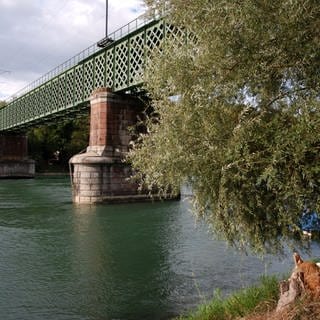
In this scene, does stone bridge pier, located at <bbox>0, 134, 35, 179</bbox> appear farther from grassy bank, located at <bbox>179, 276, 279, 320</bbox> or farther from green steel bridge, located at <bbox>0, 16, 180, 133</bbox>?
grassy bank, located at <bbox>179, 276, 279, 320</bbox>

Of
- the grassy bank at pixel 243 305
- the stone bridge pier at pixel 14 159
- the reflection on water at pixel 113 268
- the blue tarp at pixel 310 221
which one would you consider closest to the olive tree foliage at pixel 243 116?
the blue tarp at pixel 310 221

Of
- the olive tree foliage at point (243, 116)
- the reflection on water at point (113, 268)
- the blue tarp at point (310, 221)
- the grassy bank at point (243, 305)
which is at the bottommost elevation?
the reflection on water at point (113, 268)

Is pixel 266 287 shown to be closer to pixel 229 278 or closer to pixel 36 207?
pixel 229 278

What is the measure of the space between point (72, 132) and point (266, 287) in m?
90.5

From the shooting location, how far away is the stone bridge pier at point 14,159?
7725 cm

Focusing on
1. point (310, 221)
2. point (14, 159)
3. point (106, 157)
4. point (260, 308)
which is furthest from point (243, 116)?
point (14, 159)

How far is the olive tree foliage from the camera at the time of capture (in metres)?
6.16

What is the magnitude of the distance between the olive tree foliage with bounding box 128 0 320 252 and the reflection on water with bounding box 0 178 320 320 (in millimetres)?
3557

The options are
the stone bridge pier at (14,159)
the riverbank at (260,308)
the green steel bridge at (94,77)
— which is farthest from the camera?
the stone bridge pier at (14,159)

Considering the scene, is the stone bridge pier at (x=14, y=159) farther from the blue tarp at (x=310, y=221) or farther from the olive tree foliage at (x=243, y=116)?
the blue tarp at (x=310, y=221)

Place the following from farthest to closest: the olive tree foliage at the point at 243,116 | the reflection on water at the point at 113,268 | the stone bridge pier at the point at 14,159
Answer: the stone bridge pier at the point at 14,159 < the reflection on water at the point at 113,268 < the olive tree foliage at the point at 243,116

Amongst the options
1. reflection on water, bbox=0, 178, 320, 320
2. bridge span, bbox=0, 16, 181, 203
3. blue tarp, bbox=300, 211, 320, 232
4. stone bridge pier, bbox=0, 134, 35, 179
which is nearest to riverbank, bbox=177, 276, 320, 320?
blue tarp, bbox=300, 211, 320, 232

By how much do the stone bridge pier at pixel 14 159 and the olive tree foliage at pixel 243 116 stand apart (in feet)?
240

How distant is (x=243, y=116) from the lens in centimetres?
659
